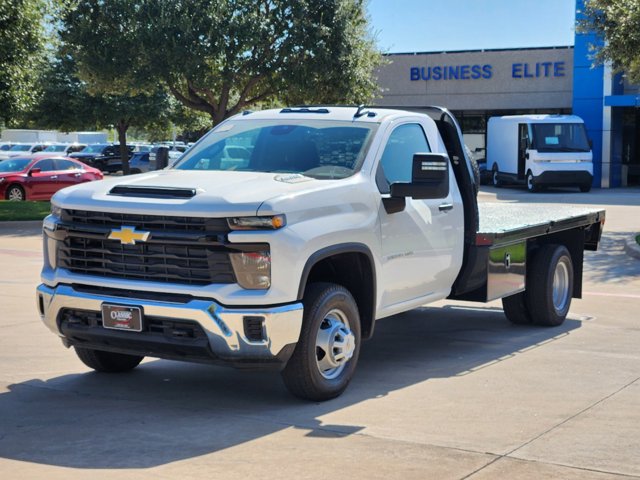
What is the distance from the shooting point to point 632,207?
2939 centimetres

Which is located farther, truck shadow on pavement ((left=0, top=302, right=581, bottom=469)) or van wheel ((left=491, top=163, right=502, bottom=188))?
van wheel ((left=491, top=163, right=502, bottom=188))

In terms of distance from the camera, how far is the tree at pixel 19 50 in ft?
77.3

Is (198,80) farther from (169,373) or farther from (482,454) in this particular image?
(482,454)

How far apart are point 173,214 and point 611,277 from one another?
373 inches

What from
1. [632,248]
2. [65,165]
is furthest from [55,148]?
[632,248]

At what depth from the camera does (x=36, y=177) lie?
29312 mm

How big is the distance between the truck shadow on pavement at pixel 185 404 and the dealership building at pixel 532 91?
33.1m

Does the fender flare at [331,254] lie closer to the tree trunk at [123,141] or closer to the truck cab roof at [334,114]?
the truck cab roof at [334,114]

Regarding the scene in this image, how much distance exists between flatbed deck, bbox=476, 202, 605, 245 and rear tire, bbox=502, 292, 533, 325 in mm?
736

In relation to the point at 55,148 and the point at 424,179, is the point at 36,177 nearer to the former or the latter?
the point at 424,179

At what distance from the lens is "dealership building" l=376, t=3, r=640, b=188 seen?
41.8 m

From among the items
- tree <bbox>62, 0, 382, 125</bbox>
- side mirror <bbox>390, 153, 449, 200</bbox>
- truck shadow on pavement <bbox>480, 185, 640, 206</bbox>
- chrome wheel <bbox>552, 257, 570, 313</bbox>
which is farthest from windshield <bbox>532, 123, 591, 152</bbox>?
side mirror <bbox>390, 153, 449, 200</bbox>

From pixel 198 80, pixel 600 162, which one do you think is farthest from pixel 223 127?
pixel 600 162

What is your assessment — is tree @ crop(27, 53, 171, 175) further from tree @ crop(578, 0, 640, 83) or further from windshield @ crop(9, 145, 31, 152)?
tree @ crop(578, 0, 640, 83)
